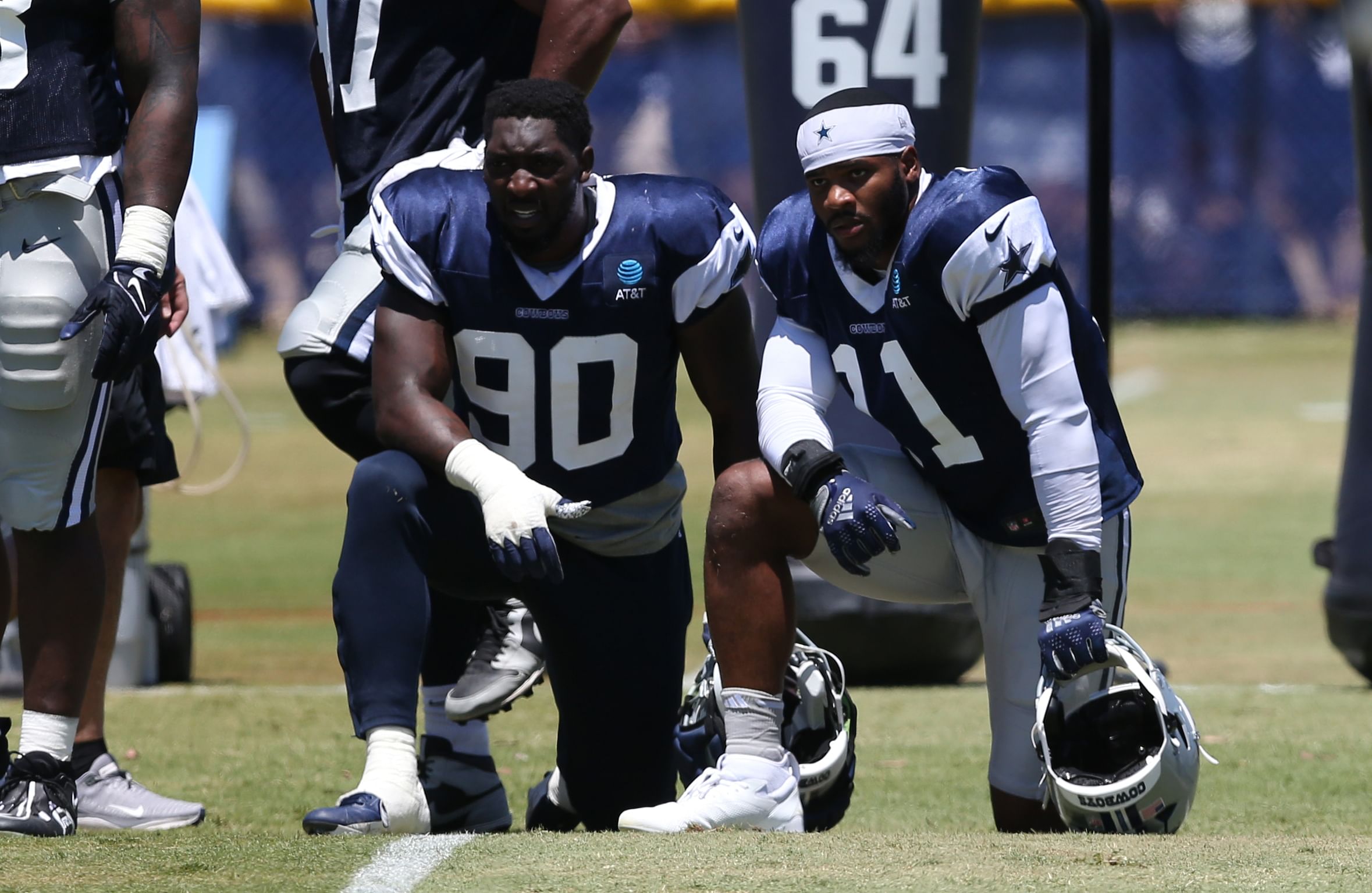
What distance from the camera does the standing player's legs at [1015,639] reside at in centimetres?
345

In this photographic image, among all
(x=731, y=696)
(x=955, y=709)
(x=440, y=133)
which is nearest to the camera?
(x=731, y=696)

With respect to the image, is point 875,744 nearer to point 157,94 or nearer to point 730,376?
point 730,376

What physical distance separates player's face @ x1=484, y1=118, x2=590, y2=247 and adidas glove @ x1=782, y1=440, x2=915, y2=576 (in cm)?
58

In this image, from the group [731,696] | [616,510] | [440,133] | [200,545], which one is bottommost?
[200,545]

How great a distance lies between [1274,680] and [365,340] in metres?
3.28

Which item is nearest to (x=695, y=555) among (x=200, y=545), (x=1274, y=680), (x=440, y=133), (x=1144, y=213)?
(x=200, y=545)

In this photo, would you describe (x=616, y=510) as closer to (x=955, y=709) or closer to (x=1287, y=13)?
(x=955, y=709)

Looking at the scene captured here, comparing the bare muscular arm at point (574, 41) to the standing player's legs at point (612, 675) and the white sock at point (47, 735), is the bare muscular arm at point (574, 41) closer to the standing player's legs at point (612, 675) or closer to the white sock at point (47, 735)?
the standing player's legs at point (612, 675)

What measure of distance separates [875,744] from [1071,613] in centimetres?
154

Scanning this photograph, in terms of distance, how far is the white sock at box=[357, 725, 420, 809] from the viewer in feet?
10.3

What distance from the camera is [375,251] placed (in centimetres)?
343

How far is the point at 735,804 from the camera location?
10.6 ft

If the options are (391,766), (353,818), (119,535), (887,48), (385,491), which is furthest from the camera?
(887,48)

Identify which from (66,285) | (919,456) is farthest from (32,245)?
(919,456)
